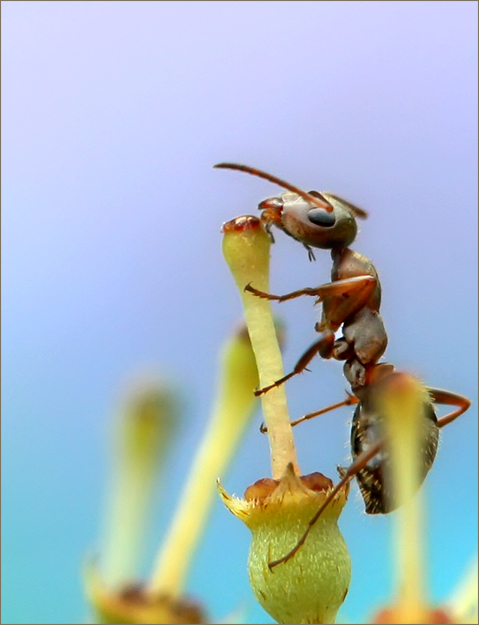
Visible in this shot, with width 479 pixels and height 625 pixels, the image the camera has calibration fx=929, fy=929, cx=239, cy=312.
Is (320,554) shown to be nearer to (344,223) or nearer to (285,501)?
(285,501)

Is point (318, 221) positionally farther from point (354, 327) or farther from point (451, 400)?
point (451, 400)

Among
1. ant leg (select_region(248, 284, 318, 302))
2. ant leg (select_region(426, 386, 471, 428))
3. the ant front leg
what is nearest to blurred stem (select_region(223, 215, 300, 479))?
ant leg (select_region(248, 284, 318, 302))

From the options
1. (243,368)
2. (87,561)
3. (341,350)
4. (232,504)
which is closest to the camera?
(232,504)

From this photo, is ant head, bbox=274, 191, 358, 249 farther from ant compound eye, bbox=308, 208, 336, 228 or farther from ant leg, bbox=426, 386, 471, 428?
ant leg, bbox=426, 386, 471, 428

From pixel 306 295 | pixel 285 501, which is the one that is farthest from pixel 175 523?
pixel 306 295

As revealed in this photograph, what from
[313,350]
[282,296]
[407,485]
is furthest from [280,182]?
[407,485]
